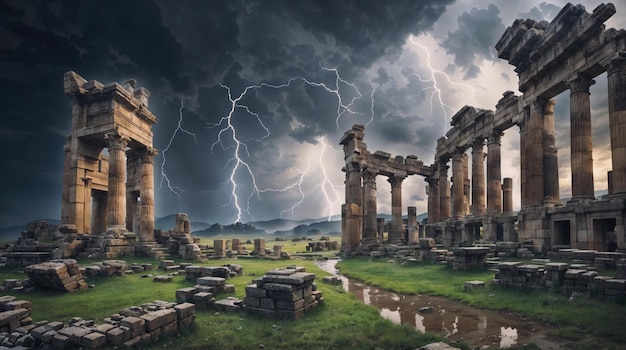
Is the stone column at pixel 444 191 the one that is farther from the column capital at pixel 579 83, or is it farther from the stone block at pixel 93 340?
the stone block at pixel 93 340

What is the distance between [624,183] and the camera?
615 inches

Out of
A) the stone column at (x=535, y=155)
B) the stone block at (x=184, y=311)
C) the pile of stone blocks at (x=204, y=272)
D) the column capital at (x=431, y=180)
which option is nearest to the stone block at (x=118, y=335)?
the stone block at (x=184, y=311)

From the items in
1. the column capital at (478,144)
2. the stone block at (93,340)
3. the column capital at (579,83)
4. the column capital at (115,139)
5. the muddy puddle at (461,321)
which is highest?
the column capital at (579,83)

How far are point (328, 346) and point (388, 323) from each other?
2.09m

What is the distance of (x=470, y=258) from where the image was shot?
50.9 feet

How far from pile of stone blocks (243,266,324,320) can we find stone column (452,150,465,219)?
2507 cm

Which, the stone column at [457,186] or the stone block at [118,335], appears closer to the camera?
the stone block at [118,335]

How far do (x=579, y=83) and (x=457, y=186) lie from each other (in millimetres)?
14658

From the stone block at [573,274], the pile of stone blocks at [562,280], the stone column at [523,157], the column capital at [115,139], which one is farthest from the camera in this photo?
the column capital at [115,139]

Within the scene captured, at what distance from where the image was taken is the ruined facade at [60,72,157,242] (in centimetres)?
2294


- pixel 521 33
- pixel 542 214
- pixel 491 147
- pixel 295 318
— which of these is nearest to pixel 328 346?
pixel 295 318

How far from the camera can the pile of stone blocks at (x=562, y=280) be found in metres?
9.00

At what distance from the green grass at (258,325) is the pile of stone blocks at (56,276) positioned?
0.28 m

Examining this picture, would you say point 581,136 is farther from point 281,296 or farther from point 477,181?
point 281,296
